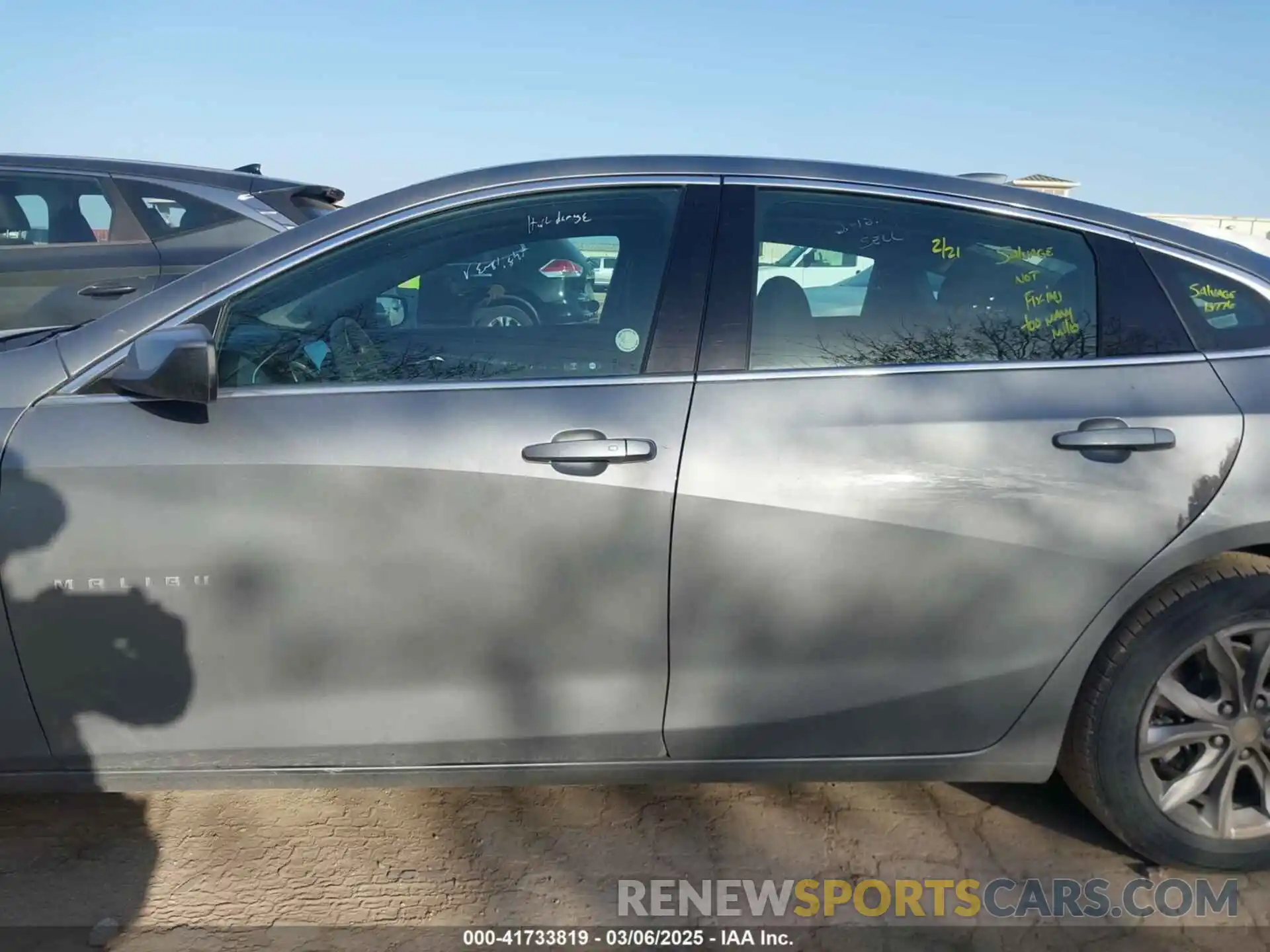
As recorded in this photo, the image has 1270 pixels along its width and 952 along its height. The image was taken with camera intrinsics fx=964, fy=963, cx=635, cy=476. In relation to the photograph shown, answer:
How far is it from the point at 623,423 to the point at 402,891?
1.26 metres

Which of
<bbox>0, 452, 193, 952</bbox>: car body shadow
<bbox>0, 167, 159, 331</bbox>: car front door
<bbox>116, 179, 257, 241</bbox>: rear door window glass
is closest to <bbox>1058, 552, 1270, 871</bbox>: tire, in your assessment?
<bbox>0, 452, 193, 952</bbox>: car body shadow

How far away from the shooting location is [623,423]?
2.13 meters

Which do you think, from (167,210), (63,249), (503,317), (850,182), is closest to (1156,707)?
(850,182)

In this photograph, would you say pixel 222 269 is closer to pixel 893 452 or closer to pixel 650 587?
pixel 650 587

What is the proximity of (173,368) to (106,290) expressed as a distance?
371 centimetres

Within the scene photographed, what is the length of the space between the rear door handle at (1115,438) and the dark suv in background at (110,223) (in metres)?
4.49

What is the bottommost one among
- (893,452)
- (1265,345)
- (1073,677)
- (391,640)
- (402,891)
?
(402,891)

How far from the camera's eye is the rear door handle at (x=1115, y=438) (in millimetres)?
2148

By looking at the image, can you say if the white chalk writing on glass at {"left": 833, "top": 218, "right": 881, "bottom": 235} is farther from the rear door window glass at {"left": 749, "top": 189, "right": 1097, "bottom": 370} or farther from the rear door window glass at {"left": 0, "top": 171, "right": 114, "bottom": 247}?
the rear door window glass at {"left": 0, "top": 171, "right": 114, "bottom": 247}

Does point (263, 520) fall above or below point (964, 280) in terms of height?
below

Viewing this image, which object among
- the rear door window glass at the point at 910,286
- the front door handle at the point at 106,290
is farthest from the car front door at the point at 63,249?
the rear door window glass at the point at 910,286

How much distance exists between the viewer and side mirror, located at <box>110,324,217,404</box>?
2.02 m

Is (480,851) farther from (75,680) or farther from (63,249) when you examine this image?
(63,249)

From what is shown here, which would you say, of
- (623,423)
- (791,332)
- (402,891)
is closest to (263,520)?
(623,423)
